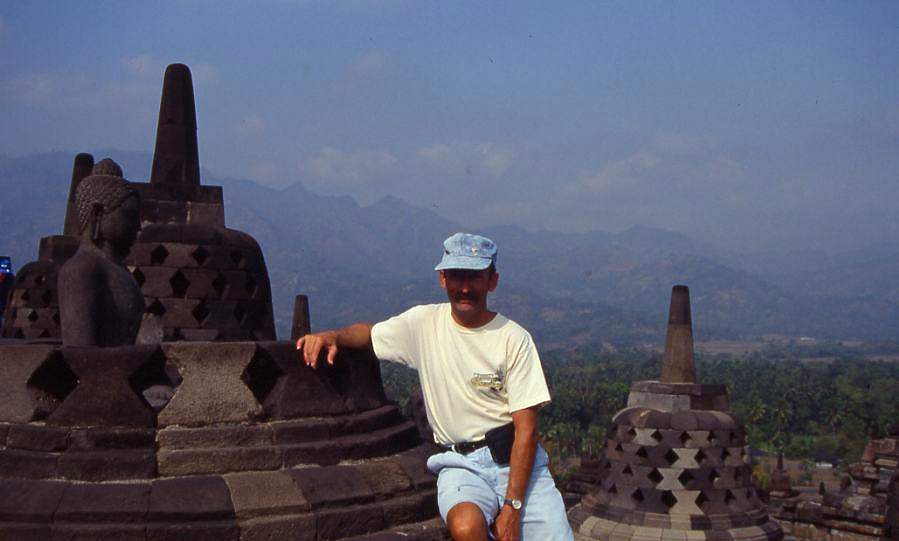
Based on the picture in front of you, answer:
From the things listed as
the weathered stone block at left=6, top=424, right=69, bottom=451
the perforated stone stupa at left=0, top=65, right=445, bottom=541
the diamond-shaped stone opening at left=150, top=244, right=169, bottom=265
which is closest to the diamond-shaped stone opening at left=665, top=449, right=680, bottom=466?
the diamond-shaped stone opening at left=150, top=244, right=169, bottom=265

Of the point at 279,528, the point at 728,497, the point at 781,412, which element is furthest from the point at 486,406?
the point at 781,412

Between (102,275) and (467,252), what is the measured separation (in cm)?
218

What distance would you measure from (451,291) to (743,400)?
304 feet

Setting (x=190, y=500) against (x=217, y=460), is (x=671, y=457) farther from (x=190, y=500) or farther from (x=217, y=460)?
(x=190, y=500)

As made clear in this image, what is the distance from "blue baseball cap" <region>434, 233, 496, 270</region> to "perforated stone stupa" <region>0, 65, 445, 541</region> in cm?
91

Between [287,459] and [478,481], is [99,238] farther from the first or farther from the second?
[478,481]

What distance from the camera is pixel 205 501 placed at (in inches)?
139

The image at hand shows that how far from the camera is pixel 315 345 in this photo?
3.94 metres

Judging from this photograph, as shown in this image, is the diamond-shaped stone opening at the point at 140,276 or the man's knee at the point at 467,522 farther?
the diamond-shaped stone opening at the point at 140,276

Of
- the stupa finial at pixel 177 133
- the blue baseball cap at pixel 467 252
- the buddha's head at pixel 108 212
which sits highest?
the stupa finial at pixel 177 133

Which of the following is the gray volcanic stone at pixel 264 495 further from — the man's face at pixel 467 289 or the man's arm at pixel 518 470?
the man's face at pixel 467 289

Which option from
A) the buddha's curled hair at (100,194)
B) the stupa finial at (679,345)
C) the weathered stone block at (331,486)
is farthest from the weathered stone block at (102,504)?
the stupa finial at (679,345)

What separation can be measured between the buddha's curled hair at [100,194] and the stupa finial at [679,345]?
7.49 meters

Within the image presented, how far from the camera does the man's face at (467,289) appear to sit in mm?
3512
